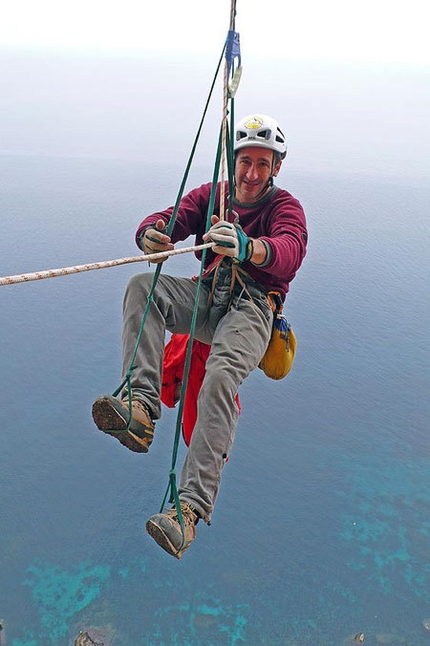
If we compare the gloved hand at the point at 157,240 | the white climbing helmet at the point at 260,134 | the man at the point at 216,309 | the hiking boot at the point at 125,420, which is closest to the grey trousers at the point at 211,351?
the man at the point at 216,309

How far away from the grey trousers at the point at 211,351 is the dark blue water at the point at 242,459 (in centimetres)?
4138

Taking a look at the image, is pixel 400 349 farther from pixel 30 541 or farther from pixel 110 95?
pixel 110 95

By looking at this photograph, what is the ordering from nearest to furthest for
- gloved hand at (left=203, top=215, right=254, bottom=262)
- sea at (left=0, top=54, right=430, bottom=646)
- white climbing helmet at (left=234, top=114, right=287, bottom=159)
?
gloved hand at (left=203, top=215, right=254, bottom=262)
white climbing helmet at (left=234, top=114, right=287, bottom=159)
sea at (left=0, top=54, right=430, bottom=646)

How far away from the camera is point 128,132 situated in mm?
113688

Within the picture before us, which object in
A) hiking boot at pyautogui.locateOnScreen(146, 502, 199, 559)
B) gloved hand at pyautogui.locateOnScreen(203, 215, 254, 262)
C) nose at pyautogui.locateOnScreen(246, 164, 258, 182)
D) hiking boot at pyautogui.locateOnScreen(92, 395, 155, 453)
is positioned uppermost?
nose at pyautogui.locateOnScreen(246, 164, 258, 182)

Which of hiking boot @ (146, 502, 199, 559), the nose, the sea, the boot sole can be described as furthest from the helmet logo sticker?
the sea

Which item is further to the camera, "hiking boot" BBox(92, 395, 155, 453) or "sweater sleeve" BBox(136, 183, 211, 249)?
"sweater sleeve" BBox(136, 183, 211, 249)

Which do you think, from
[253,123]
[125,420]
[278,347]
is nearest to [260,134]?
[253,123]

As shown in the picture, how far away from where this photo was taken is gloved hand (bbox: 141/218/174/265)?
4.25 m

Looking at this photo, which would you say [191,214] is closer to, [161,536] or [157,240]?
[157,240]

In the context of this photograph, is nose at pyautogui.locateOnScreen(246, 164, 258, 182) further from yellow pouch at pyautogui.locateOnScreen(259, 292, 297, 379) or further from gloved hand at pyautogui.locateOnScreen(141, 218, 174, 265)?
yellow pouch at pyautogui.locateOnScreen(259, 292, 297, 379)

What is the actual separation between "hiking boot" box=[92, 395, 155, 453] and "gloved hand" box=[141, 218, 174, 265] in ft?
3.75

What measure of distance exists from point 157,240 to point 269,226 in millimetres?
941

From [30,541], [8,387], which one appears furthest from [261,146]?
[8,387]
